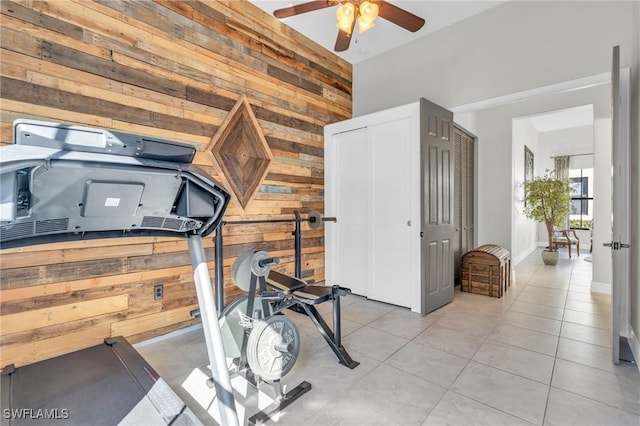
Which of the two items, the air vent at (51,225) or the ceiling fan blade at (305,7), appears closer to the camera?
the air vent at (51,225)

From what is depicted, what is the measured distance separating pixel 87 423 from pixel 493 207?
6.15 metres

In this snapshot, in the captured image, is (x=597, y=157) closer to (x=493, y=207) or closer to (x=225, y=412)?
(x=493, y=207)

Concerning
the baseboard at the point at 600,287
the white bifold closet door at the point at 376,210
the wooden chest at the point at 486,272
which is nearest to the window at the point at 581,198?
the baseboard at the point at 600,287

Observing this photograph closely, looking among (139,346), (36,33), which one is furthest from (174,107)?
(139,346)

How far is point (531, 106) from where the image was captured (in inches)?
212

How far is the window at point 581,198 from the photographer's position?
8.51 m

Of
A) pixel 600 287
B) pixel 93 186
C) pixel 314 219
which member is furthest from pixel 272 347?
pixel 600 287

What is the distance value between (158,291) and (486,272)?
13.1 ft

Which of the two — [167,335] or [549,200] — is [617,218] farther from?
[549,200]

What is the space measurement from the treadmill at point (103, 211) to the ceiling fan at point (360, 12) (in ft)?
7.08

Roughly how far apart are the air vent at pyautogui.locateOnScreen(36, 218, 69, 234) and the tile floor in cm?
136

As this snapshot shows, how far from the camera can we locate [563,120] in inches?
289

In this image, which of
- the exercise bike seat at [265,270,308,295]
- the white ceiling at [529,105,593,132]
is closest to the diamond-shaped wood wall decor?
the exercise bike seat at [265,270,308,295]

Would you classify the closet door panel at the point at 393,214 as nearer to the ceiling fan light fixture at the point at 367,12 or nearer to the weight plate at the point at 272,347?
the ceiling fan light fixture at the point at 367,12
